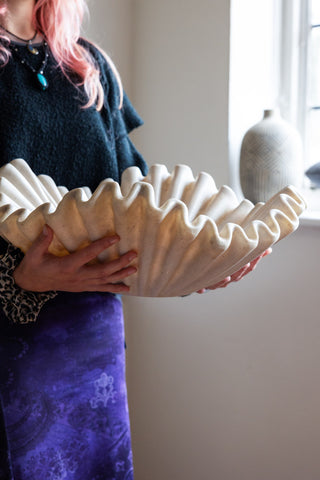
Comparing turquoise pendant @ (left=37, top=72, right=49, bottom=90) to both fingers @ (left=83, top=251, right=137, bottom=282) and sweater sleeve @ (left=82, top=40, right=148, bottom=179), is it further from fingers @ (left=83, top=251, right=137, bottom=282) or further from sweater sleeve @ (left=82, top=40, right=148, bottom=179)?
fingers @ (left=83, top=251, right=137, bottom=282)

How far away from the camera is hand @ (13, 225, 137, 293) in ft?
2.21

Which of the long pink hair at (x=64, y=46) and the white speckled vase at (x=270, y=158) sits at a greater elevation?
the long pink hair at (x=64, y=46)

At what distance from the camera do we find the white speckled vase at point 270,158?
1.39 meters


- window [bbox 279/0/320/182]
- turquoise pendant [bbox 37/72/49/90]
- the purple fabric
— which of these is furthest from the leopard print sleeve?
window [bbox 279/0/320/182]

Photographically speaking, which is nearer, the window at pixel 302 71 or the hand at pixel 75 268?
the hand at pixel 75 268

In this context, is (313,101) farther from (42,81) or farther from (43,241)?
(43,241)

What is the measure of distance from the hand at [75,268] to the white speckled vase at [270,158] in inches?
28.8

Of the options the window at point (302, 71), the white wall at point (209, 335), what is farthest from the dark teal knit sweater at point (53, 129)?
the window at point (302, 71)

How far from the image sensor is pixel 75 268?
717mm

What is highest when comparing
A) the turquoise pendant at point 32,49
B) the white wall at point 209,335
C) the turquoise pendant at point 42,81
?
the turquoise pendant at point 32,49

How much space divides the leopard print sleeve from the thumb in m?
0.19

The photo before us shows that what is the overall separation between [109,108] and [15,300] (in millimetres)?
477

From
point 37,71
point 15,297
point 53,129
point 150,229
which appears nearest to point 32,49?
point 37,71

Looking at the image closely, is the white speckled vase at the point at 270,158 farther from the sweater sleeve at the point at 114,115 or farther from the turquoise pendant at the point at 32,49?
the turquoise pendant at the point at 32,49
